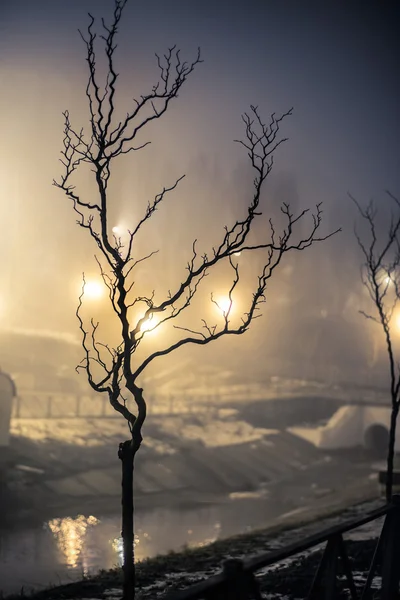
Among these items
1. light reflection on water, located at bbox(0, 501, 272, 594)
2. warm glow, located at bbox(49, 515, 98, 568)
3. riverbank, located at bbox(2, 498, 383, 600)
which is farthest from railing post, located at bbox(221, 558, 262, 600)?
warm glow, located at bbox(49, 515, 98, 568)

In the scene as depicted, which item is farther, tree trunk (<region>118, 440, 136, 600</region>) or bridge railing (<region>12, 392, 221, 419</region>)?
bridge railing (<region>12, 392, 221, 419</region>)

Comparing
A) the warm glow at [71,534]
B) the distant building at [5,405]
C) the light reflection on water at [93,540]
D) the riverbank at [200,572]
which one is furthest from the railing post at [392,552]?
the distant building at [5,405]

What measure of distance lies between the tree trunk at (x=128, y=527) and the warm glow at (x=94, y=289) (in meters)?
56.0

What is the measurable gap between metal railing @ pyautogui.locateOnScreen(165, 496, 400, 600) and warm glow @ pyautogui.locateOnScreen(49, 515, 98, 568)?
21127mm

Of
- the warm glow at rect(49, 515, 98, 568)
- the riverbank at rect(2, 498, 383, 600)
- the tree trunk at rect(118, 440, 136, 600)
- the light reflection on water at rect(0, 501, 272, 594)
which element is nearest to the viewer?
the tree trunk at rect(118, 440, 136, 600)

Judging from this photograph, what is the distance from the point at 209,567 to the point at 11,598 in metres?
6.55

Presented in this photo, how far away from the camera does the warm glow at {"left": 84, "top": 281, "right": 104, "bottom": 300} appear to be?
221ft

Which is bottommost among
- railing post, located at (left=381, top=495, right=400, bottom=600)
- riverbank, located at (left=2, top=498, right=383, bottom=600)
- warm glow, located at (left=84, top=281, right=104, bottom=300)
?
riverbank, located at (left=2, top=498, right=383, bottom=600)

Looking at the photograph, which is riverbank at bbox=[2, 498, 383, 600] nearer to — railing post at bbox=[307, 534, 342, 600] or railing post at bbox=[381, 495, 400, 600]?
railing post at bbox=[381, 495, 400, 600]

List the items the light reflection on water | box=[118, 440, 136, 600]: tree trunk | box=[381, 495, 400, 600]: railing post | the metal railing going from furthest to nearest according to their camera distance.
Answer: the light reflection on water
box=[118, 440, 136, 600]: tree trunk
box=[381, 495, 400, 600]: railing post
the metal railing

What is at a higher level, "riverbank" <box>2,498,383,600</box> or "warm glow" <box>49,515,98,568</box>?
"riverbank" <box>2,498,383,600</box>

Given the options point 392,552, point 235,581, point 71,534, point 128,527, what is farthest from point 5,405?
point 235,581

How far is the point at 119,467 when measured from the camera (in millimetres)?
52188

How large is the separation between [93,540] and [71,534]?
217 cm
